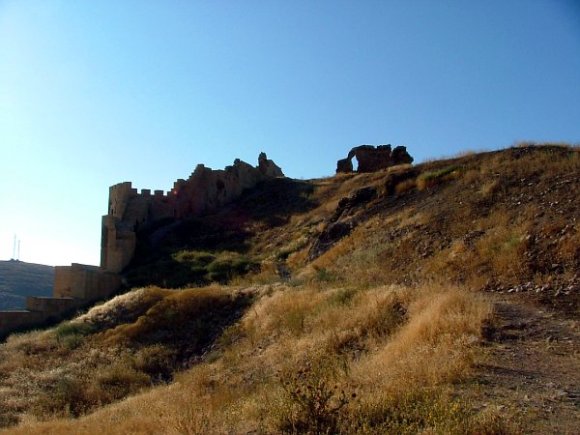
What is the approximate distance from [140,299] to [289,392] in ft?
38.1

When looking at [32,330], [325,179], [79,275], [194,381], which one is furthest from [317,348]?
[325,179]

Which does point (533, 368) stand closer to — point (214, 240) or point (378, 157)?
point (214, 240)

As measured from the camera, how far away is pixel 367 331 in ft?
31.0

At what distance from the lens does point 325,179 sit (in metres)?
34.8

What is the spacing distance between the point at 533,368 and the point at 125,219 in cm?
2463

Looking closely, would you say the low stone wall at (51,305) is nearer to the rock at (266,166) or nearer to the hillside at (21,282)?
the rock at (266,166)

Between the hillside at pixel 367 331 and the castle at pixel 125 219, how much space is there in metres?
2.03

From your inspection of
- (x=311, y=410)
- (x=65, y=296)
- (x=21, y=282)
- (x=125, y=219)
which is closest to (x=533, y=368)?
(x=311, y=410)

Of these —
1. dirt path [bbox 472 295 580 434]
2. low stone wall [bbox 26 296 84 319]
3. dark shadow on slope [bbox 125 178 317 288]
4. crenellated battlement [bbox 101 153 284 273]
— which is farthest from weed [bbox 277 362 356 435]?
crenellated battlement [bbox 101 153 284 273]

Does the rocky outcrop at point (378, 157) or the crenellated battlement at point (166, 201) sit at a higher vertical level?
the rocky outcrop at point (378, 157)

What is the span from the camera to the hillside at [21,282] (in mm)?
47834

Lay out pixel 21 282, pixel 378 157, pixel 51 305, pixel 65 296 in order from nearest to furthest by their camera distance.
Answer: pixel 51 305
pixel 65 296
pixel 378 157
pixel 21 282

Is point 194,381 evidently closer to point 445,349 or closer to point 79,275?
point 445,349

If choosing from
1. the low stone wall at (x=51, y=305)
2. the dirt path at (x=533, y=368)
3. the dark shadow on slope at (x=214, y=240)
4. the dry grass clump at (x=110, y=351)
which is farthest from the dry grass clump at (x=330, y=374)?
the low stone wall at (x=51, y=305)
